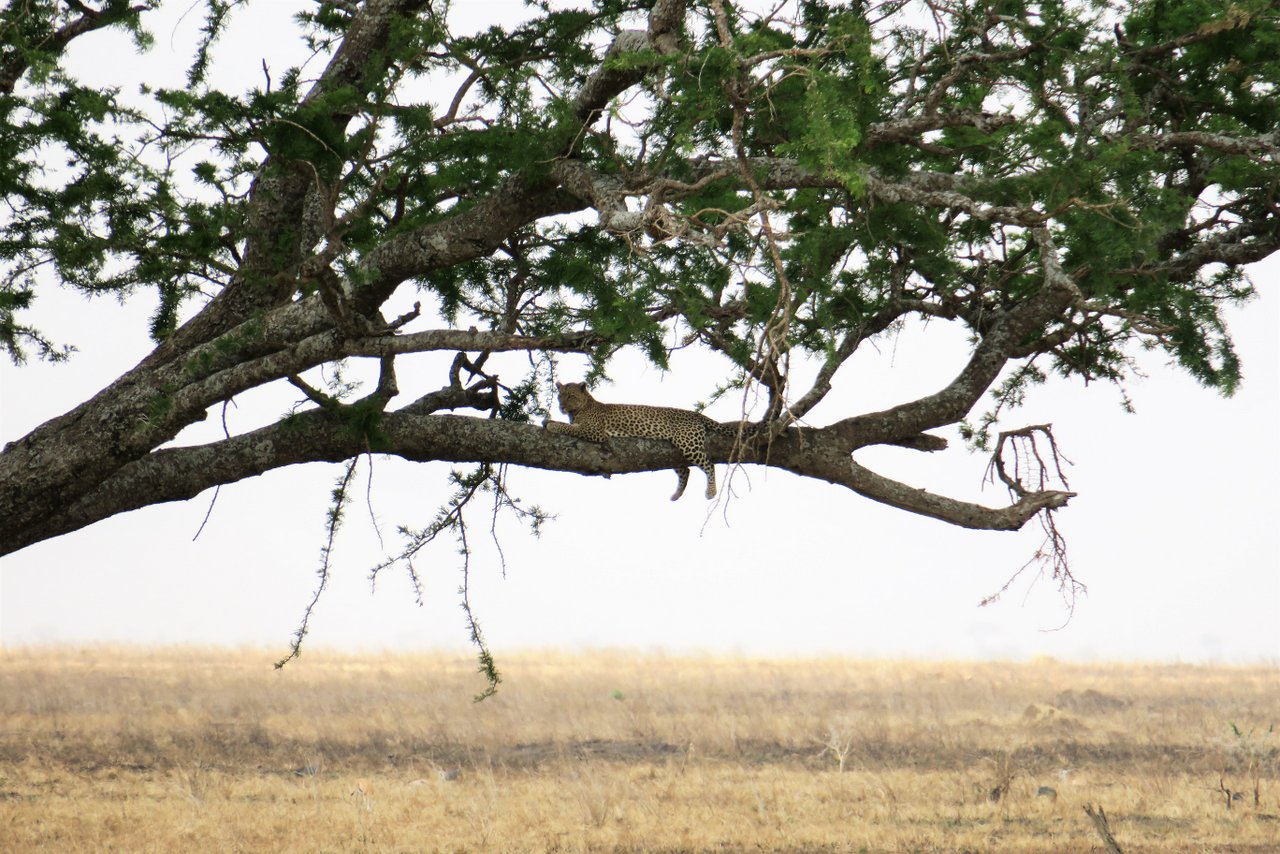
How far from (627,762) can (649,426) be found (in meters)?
5.60

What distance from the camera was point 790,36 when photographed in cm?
720

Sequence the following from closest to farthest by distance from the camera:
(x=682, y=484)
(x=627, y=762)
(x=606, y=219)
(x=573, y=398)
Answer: (x=606, y=219), (x=682, y=484), (x=573, y=398), (x=627, y=762)

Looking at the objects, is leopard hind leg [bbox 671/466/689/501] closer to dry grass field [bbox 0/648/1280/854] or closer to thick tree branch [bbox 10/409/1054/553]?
thick tree branch [bbox 10/409/1054/553]

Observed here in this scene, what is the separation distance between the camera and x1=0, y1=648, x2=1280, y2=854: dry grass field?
914cm

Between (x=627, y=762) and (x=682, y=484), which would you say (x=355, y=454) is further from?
(x=627, y=762)

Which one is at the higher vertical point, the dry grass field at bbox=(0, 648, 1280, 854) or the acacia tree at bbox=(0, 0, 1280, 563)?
the acacia tree at bbox=(0, 0, 1280, 563)

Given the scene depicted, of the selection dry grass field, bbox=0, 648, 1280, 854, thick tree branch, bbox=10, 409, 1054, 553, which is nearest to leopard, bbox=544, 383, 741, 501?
thick tree branch, bbox=10, 409, 1054, 553

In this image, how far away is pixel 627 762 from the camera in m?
12.4

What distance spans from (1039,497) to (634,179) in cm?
348

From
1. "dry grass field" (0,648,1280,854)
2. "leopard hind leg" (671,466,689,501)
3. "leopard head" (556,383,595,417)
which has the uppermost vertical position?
"leopard head" (556,383,595,417)

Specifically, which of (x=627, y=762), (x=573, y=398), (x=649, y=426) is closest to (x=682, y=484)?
(x=649, y=426)

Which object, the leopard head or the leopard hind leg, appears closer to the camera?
the leopard hind leg

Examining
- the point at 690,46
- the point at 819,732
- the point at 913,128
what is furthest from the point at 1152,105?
the point at 819,732

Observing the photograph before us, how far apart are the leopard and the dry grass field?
119 inches
